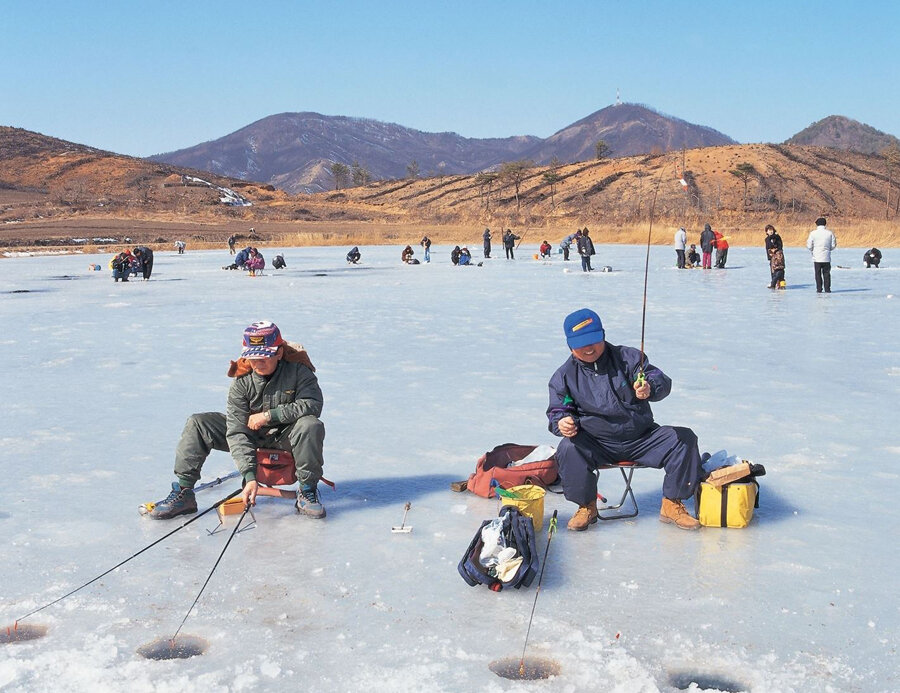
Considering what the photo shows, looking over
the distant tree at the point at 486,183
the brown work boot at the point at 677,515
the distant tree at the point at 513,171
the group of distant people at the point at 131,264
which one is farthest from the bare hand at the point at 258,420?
the distant tree at the point at 486,183

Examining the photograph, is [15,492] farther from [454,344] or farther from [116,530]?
[454,344]

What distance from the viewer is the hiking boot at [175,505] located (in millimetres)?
5262

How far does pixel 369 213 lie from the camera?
112m

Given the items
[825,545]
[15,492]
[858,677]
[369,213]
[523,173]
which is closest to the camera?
[858,677]

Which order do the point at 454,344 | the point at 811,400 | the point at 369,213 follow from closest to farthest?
1. the point at 811,400
2. the point at 454,344
3. the point at 369,213

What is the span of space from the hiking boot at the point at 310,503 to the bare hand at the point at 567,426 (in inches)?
56.3

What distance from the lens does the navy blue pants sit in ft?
16.5

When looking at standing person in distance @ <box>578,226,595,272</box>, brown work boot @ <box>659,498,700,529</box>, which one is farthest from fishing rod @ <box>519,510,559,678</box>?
standing person in distance @ <box>578,226,595,272</box>

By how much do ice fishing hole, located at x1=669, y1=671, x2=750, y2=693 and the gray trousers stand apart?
247cm

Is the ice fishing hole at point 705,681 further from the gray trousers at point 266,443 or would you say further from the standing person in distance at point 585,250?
the standing person in distance at point 585,250

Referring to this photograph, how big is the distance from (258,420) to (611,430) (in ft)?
6.40

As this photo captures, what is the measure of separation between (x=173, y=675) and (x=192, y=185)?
12582 centimetres

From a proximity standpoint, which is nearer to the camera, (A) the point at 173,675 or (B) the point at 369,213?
(A) the point at 173,675

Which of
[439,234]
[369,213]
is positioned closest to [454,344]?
[439,234]
